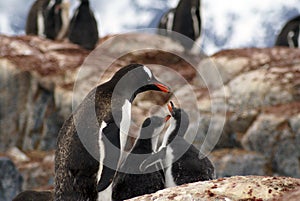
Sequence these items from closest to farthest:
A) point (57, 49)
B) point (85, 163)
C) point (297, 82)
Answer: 1. point (85, 163)
2. point (297, 82)
3. point (57, 49)

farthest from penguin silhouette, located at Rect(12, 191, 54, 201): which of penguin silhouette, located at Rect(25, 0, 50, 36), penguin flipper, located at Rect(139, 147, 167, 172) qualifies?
penguin silhouette, located at Rect(25, 0, 50, 36)

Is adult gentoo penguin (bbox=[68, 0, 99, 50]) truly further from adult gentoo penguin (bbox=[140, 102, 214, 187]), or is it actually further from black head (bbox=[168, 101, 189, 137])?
adult gentoo penguin (bbox=[140, 102, 214, 187])

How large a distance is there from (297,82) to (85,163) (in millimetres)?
11066

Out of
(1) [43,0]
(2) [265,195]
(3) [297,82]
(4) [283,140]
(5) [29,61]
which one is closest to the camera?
(2) [265,195]

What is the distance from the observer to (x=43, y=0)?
77.5ft

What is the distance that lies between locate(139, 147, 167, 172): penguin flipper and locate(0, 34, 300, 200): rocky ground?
635 cm

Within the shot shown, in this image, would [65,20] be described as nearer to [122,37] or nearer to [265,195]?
[122,37]

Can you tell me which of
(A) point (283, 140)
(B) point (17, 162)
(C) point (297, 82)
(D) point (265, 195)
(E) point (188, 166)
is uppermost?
(D) point (265, 195)

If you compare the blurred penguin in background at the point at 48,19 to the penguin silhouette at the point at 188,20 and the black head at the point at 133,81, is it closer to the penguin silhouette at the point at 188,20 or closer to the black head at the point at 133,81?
the penguin silhouette at the point at 188,20

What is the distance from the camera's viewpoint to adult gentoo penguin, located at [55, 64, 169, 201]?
4.73 metres

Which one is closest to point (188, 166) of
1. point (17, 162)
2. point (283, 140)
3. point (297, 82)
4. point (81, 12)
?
point (283, 140)

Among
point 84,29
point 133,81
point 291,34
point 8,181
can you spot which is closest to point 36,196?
point 133,81

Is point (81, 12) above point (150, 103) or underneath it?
above

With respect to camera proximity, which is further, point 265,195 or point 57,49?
point 57,49
